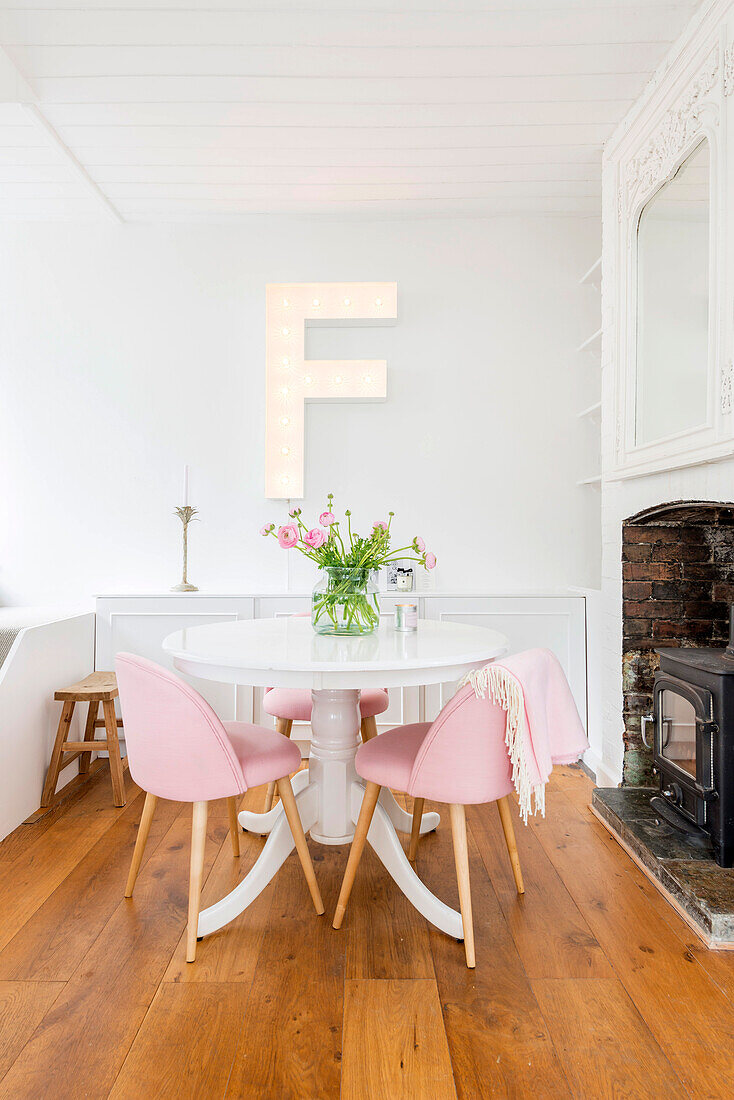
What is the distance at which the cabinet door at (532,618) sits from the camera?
3.24 meters

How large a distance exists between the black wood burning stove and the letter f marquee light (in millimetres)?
1956

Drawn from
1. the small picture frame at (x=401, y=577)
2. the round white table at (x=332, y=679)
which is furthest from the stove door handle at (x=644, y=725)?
the small picture frame at (x=401, y=577)

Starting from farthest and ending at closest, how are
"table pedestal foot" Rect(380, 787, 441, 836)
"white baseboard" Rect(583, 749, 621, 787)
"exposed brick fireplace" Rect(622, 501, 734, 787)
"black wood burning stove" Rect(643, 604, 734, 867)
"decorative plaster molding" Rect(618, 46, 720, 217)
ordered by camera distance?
1. "white baseboard" Rect(583, 749, 621, 787)
2. "exposed brick fireplace" Rect(622, 501, 734, 787)
3. "table pedestal foot" Rect(380, 787, 441, 836)
4. "decorative plaster molding" Rect(618, 46, 720, 217)
5. "black wood burning stove" Rect(643, 604, 734, 867)

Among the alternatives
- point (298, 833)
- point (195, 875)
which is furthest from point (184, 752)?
point (298, 833)

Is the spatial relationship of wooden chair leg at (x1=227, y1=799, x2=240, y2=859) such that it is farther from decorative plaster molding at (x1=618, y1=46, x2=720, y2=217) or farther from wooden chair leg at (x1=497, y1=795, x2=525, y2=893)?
decorative plaster molding at (x1=618, y1=46, x2=720, y2=217)

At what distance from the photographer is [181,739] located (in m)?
1.71

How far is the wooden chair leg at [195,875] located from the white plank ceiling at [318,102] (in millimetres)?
2398

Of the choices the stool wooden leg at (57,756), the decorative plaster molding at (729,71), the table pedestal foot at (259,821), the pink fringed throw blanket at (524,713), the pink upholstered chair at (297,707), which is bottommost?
the table pedestal foot at (259,821)

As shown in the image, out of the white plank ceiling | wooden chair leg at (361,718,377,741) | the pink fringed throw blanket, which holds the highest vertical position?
the white plank ceiling

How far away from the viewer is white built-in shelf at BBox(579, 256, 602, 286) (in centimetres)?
329

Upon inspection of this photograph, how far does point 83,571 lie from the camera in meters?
3.61

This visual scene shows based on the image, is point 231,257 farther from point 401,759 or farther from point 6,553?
point 401,759

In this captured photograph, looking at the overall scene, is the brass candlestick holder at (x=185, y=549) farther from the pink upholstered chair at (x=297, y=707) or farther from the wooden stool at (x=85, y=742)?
the pink upholstered chair at (x=297, y=707)

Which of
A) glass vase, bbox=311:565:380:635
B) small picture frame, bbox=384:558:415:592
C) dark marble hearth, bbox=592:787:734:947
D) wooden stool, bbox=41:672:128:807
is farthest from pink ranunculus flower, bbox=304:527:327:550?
dark marble hearth, bbox=592:787:734:947
